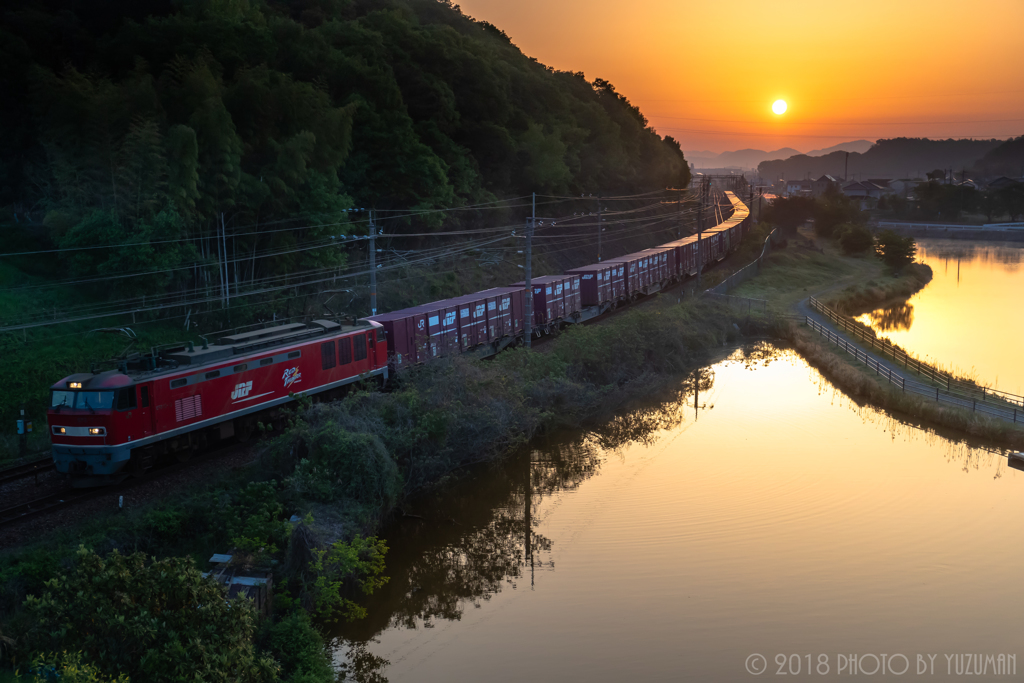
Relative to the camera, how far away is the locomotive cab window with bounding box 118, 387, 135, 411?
1721 centimetres

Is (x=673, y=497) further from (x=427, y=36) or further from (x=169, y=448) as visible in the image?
(x=427, y=36)

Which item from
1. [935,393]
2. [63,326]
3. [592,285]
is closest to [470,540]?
[63,326]

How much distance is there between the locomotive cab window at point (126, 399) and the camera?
17208 millimetres

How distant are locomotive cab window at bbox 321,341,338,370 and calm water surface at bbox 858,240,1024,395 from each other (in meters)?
28.9

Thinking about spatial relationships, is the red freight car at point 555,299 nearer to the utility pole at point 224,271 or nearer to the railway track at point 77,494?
the utility pole at point 224,271

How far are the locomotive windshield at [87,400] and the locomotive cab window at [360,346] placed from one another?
812 centimetres

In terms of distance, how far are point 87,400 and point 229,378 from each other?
3.40m

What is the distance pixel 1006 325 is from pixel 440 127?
128 feet

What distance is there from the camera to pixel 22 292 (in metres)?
28.6

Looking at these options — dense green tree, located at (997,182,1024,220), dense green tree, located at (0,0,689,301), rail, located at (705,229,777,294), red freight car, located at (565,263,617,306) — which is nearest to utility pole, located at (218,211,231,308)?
dense green tree, located at (0,0,689,301)

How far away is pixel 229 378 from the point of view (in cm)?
1981

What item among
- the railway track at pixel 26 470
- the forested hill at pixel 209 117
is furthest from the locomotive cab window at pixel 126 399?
the forested hill at pixel 209 117

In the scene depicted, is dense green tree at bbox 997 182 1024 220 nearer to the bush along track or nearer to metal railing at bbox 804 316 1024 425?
metal railing at bbox 804 316 1024 425

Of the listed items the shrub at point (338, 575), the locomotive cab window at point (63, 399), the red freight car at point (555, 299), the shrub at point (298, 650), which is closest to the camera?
the shrub at point (298, 650)
